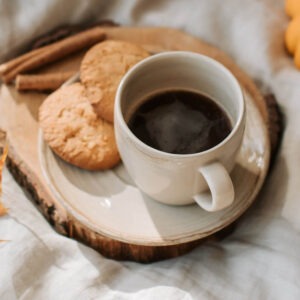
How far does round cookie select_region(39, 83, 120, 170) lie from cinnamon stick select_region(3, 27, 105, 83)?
0.49 ft

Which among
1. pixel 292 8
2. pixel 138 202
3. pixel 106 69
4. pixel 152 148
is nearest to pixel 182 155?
pixel 152 148

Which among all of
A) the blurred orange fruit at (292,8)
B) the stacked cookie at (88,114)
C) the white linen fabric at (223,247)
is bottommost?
the white linen fabric at (223,247)

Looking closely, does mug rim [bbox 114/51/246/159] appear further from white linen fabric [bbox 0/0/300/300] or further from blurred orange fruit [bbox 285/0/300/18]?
blurred orange fruit [bbox 285/0/300/18]

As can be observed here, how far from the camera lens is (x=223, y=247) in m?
0.93

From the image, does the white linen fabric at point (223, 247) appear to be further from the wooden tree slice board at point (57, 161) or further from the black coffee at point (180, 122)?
the black coffee at point (180, 122)

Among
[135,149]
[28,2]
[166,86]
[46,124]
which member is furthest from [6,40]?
[135,149]

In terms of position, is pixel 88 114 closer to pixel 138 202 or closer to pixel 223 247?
pixel 138 202

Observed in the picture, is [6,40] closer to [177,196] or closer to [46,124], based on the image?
[46,124]

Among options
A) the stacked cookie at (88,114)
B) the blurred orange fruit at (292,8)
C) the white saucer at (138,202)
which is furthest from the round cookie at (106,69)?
the blurred orange fruit at (292,8)

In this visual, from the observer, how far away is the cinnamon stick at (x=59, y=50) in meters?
1.08

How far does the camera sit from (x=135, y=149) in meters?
0.78

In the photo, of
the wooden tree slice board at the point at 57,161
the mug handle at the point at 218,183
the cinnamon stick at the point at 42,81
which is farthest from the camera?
the cinnamon stick at the point at 42,81

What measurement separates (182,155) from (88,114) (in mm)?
262

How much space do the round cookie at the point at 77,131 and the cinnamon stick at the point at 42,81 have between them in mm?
88
